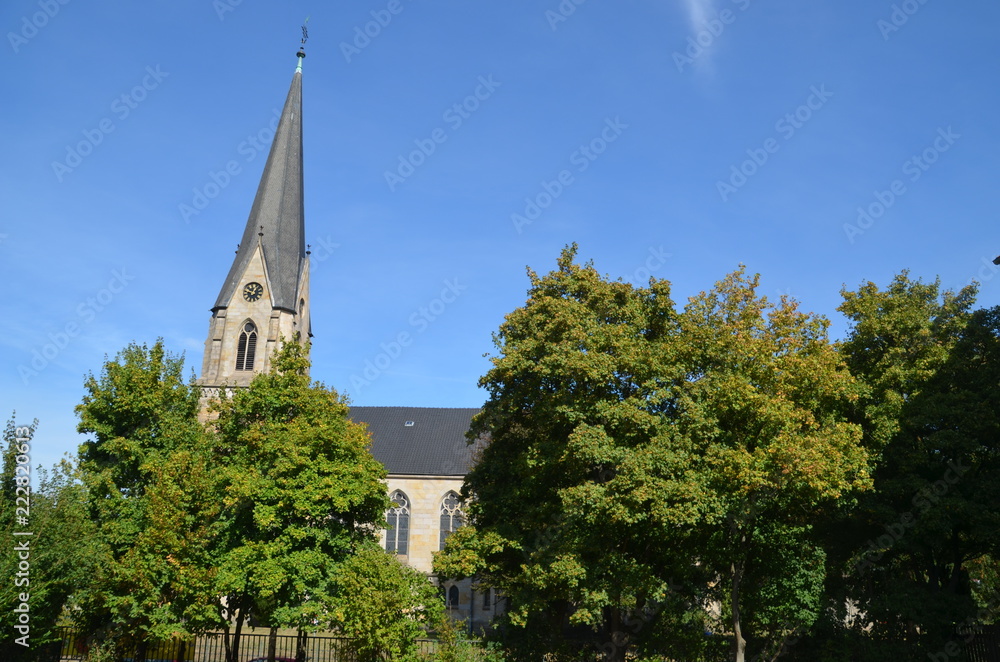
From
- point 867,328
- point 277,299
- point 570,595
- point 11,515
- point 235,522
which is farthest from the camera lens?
point 277,299

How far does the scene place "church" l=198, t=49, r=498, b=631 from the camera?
44938mm

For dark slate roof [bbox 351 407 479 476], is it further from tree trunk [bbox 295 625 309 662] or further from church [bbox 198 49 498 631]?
tree trunk [bbox 295 625 309 662]

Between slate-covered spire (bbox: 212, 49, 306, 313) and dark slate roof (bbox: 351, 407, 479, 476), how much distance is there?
35.7 ft

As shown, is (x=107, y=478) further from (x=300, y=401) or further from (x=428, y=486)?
(x=428, y=486)

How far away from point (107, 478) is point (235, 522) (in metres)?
4.60

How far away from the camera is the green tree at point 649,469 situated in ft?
69.8

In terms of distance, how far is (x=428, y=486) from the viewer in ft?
160

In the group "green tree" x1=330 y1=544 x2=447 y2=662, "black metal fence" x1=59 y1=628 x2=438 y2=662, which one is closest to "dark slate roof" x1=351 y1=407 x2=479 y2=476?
"black metal fence" x1=59 y1=628 x2=438 y2=662

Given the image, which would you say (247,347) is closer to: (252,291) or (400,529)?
(252,291)

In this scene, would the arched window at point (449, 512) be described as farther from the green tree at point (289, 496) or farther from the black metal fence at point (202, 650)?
the green tree at point (289, 496)

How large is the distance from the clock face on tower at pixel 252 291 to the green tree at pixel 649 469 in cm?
2455

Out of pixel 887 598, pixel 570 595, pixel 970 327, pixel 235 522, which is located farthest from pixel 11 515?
pixel 970 327
